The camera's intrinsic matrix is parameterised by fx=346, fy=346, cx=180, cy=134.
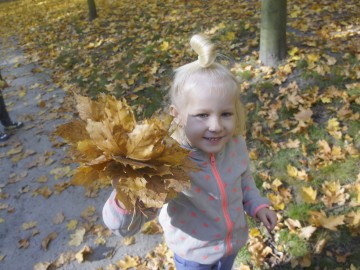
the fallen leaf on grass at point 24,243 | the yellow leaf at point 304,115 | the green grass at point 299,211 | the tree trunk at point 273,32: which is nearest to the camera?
the green grass at point 299,211

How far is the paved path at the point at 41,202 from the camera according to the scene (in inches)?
116

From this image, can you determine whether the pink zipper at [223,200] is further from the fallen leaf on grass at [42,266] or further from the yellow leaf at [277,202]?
the fallen leaf on grass at [42,266]

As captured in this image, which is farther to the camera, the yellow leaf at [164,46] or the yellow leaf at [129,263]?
the yellow leaf at [164,46]

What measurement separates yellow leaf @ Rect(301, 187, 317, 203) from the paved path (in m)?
1.23

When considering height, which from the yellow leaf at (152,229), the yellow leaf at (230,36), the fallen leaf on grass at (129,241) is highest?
the yellow leaf at (230,36)

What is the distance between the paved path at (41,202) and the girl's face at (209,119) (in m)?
1.62

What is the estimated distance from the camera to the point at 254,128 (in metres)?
3.45

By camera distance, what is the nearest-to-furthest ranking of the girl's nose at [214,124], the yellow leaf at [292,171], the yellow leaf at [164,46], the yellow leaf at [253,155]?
the girl's nose at [214,124]
the yellow leaf at [292,171]
the yellow leaf at [253,155]
the yellow leaf at [164,46]

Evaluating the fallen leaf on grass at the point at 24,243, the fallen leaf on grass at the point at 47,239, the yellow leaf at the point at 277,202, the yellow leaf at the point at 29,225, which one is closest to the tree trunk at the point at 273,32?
the yellow leaf at the point at 277,202

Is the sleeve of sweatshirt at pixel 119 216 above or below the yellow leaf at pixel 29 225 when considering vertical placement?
above

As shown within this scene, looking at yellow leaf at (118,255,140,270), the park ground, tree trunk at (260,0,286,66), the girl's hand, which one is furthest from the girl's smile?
tree trunk at (260,0,286,66)

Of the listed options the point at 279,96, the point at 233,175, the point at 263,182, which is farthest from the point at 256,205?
the point at 279,96

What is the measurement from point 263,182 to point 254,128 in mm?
684

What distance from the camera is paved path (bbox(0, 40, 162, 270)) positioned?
Result: 9.65 ft
